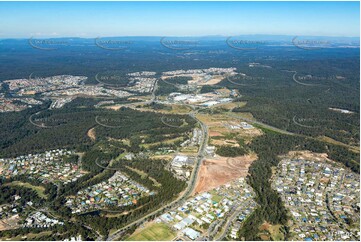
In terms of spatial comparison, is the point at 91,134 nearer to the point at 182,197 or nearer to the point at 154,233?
the point at 182,197

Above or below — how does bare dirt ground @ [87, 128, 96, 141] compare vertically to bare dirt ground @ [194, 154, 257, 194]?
below

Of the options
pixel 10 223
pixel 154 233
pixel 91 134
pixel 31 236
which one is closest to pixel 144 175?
pixel 154 233

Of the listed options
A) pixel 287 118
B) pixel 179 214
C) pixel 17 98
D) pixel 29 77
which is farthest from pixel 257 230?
pixel 29 77

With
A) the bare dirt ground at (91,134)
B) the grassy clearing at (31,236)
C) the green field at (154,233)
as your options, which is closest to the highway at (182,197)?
the green field at (154,233)

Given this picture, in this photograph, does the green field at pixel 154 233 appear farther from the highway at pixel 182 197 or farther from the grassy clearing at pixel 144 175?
the grassy clearing at pixel 144 175

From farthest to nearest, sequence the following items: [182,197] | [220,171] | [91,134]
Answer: [91,134] → [220,171] → [182,197]

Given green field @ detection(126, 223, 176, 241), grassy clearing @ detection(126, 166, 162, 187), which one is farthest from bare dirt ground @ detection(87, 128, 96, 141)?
green field @ detection(126, 223, 176, 241)

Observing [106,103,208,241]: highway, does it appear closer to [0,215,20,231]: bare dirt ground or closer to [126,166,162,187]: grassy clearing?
[126,166,162,187]: grassy clearing
